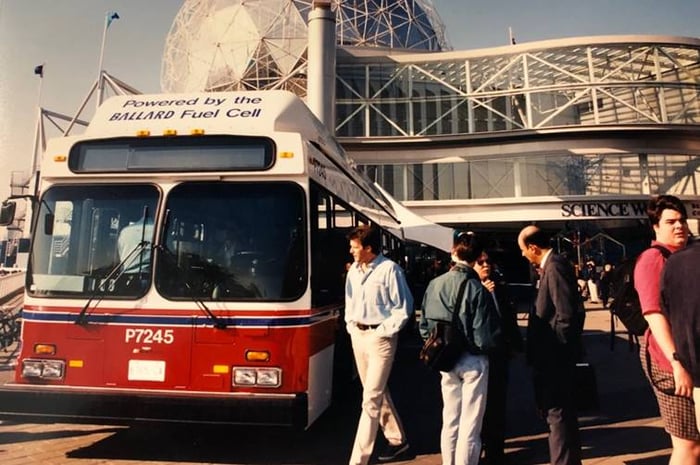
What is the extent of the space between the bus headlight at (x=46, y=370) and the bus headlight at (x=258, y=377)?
161cm

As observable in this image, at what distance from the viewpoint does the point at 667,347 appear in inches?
109

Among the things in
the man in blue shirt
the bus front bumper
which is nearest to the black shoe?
the man in blue shirt

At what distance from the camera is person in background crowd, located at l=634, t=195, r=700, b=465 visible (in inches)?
110

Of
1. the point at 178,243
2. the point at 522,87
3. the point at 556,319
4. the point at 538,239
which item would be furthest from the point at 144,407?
the point at 522,87

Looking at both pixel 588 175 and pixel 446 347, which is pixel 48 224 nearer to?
pixel 446 347

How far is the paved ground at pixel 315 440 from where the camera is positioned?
15.1 feet

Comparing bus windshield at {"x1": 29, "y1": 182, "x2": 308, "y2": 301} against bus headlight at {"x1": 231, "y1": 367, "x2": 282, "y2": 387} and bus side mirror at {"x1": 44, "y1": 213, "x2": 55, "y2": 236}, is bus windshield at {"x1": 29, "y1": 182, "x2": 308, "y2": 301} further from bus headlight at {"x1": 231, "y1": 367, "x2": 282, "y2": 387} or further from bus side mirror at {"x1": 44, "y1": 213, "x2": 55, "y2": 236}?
bus headlight at {"x1": 231, "y1": 367, "x2": 282, "y2": 387}

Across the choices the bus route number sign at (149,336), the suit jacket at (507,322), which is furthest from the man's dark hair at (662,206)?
the bus route number sign at (149,336)

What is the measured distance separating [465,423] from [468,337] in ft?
2.17

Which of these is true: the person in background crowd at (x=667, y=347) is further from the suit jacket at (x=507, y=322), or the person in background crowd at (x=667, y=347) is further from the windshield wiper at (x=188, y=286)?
the windshield wiper at (x=188, y=286)

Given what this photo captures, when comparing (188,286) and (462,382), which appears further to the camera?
(188,286)

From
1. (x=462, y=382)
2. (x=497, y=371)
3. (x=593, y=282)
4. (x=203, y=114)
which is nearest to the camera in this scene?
(x=462, y=382)

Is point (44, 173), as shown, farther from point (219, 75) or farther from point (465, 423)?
point (219, 75)

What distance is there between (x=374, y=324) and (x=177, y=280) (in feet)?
6.03
